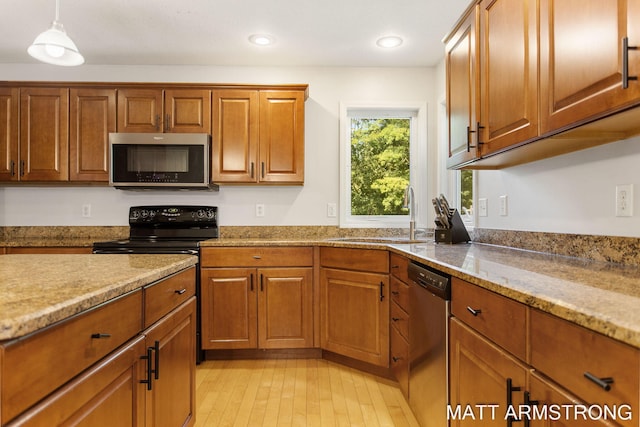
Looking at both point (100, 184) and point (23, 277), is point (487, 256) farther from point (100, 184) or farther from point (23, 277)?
point (100, 184)

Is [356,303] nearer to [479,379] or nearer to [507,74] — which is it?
[479,379]

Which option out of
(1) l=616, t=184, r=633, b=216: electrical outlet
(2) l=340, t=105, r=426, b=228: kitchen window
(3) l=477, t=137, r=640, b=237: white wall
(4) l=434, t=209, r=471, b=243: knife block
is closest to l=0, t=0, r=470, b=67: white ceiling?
(2) l=340, t=105, r=426, b=228: kitchen window

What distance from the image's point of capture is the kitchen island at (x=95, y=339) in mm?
668

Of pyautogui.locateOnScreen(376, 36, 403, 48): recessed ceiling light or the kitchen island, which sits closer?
the kitchen island

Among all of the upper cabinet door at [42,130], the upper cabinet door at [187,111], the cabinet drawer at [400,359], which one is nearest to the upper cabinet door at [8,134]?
the upper cabinet door at [42,130]

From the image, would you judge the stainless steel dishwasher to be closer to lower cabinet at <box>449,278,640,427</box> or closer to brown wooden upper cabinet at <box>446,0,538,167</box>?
lower cabinet at <box>449,278,640,427</box>

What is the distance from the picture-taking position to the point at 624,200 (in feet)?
4.63

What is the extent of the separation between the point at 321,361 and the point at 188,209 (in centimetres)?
166

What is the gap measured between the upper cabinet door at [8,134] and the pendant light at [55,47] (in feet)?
4.25

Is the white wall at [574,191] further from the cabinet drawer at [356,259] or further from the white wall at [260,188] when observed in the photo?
the white wall at [260,188]

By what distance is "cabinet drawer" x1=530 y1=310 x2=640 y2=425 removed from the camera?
641 millimetres

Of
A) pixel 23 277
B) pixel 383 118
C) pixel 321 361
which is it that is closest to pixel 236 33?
pixel 383 118

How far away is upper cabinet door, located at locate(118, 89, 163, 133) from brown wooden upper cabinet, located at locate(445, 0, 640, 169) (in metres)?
2.21

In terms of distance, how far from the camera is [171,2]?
231cm
